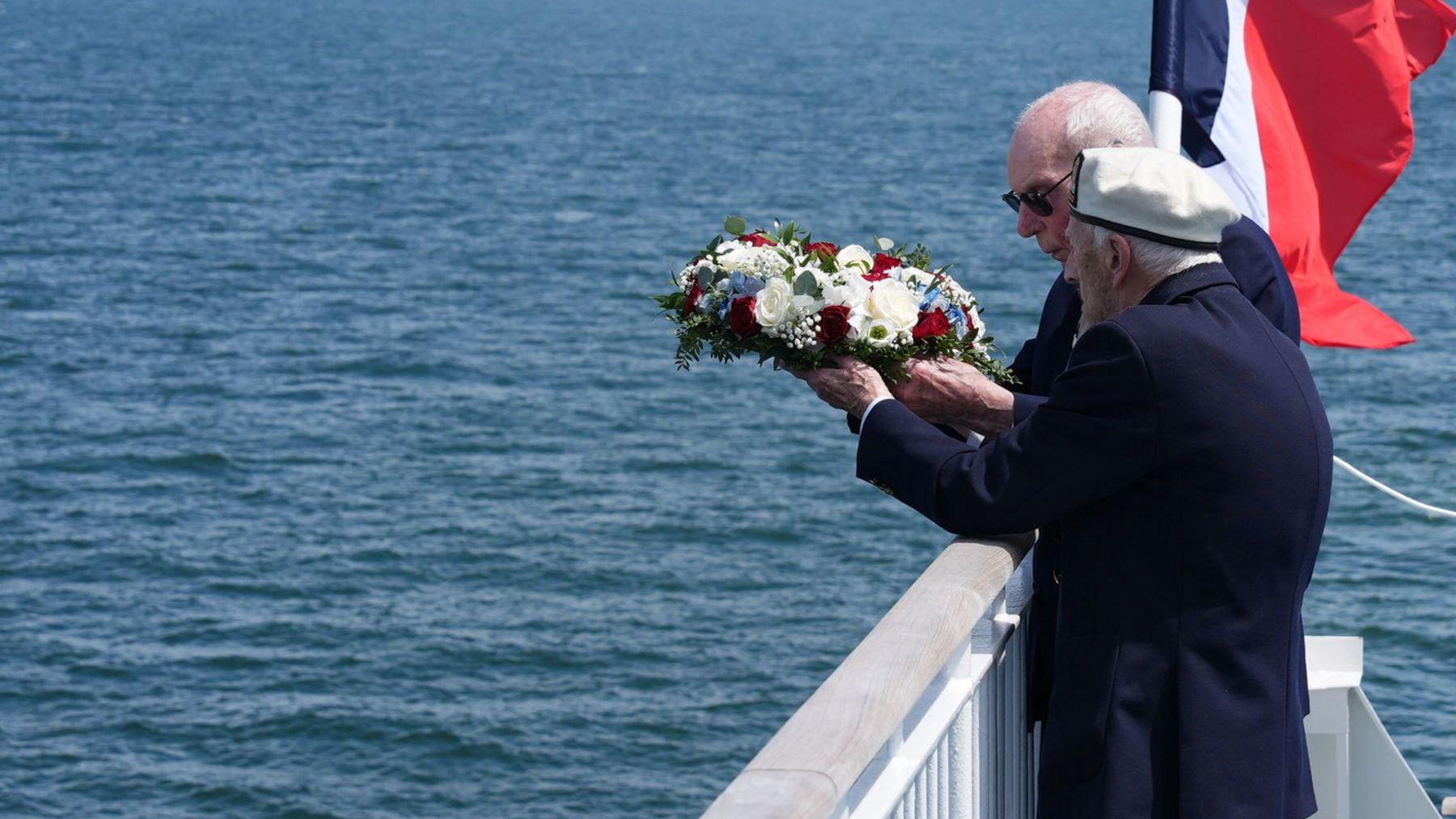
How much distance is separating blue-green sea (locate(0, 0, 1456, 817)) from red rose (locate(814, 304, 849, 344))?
12.4 meters

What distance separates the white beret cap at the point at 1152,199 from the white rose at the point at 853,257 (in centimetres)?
87

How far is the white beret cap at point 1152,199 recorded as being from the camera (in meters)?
2.63

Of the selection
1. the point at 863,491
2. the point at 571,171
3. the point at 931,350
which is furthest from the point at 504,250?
the point at 931,350

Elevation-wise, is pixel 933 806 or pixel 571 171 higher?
pixel 933 806

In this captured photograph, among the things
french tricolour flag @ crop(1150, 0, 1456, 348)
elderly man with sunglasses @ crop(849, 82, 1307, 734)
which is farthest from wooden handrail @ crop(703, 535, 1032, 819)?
french tricolour flag @ crop(1150, 0, 1456, 348)

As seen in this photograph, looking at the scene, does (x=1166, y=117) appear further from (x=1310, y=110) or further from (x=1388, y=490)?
(x=1388, y=490)

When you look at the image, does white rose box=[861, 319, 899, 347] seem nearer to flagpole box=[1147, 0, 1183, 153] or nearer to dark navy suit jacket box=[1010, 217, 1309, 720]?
dark navy suit jacket box=[1010, 217, 1309, 720]

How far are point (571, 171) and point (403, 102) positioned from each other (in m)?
18.1

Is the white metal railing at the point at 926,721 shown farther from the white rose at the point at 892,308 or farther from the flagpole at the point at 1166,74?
the flagpole at the point at 1166,74

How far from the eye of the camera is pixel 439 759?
16859 mm

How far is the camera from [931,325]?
339cm

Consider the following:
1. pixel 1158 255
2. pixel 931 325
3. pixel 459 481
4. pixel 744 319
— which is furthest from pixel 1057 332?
pixel 459 481

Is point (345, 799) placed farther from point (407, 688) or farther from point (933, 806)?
point (933, 806)

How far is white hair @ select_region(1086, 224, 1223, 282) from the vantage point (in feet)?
8.86
